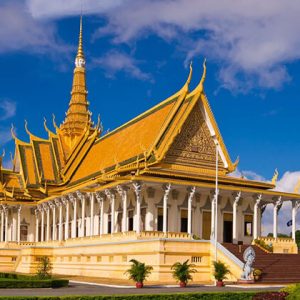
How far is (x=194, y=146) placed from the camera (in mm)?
40125

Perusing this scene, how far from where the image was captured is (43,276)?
30641mm

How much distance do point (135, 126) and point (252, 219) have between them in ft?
38.0

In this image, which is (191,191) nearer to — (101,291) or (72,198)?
(72,198)

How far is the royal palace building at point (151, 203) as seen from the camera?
32.2 m

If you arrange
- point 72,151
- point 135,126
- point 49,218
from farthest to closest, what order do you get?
point 72,151 → point 49,218 → point 135,126

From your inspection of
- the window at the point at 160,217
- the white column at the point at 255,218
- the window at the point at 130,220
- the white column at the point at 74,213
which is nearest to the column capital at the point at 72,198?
the white column at the point at 74,213

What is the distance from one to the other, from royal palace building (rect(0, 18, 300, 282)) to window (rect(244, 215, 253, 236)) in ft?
0.22

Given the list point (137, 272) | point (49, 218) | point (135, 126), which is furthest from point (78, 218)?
point (137, 272)

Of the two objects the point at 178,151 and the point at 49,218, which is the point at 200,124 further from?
the point at 49,218

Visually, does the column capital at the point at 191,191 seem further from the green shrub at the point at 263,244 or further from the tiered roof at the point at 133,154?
the green shrub at the point at 263,244

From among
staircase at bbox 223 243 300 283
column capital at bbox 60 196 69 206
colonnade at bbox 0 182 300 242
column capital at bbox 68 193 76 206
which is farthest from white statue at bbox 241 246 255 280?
column capital at bbox 60 196 69 206

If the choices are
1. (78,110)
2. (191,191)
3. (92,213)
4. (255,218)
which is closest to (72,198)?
(92,213)

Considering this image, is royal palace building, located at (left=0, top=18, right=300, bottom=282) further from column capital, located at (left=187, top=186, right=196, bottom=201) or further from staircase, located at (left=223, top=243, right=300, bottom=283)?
staircase, located at (left=223, top=243, right=300, bottom=283)

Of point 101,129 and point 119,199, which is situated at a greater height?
point 101,129
